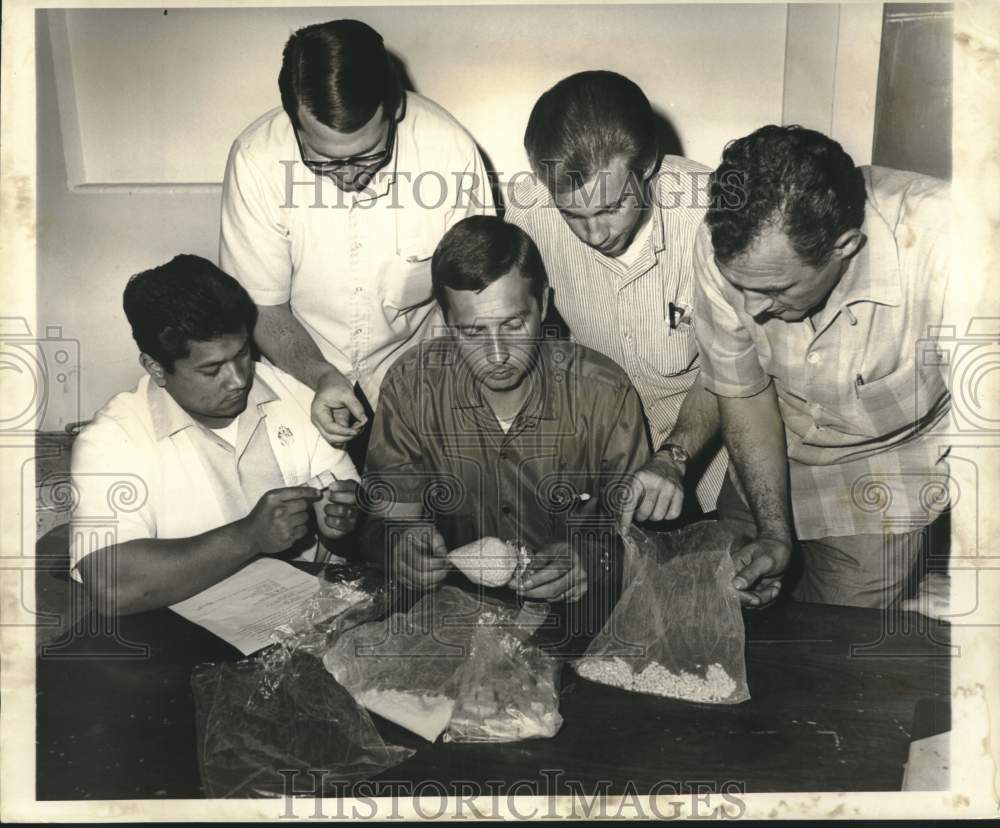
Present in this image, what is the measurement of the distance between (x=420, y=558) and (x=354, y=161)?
0.80m

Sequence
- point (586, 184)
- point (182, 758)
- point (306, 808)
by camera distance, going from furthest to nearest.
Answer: point (586, 184) → point (306, 808) → point (182, 758)

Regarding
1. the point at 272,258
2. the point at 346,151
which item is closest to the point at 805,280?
the point at 346,151

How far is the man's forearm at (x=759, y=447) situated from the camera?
1.95 metres

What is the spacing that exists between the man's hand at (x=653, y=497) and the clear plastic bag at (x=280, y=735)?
642 mm

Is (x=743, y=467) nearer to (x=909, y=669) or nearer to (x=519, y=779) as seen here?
(x=909, y=669)

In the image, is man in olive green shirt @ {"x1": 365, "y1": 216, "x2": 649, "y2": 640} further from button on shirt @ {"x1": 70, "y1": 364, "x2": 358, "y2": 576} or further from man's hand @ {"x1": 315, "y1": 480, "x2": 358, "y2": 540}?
button on shirt @ {"x1": 70, "y1": 364, "x2": 358, "y2": 576}

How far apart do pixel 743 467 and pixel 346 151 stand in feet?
3.37

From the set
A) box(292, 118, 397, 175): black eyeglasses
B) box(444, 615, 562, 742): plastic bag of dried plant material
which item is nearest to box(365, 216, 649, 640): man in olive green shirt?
box(292, 118, 397, 175): black eyeglasses

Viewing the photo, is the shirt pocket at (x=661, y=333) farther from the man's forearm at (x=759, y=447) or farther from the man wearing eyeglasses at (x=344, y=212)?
the man wearing eyeglasses at (x=344, y=212)

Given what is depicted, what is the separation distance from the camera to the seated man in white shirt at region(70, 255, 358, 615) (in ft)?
6.02

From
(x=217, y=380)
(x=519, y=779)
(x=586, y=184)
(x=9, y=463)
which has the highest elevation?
(x=586, y=184)

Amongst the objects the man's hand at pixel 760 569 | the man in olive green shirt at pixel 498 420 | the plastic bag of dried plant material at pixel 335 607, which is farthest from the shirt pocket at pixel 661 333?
the plastic bag of dried plant material at pixel 335 607

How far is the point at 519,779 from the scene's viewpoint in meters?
1.46

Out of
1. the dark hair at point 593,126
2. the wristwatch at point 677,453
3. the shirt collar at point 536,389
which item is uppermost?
the dark hair at point 593,126
